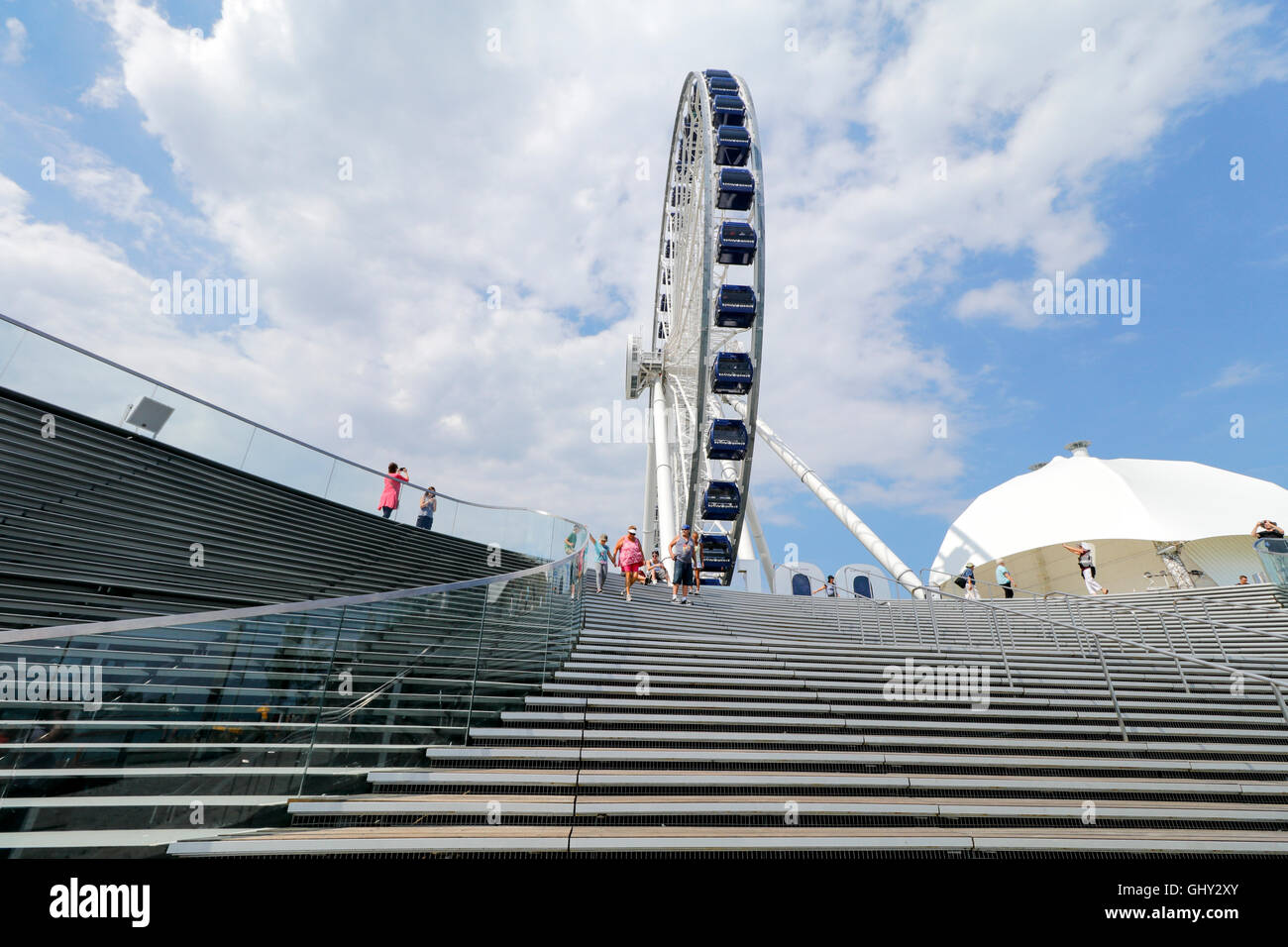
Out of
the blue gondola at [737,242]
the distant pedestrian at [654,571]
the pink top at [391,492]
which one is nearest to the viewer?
the pink top at [391,492]

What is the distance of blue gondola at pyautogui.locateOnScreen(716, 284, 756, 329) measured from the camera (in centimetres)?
2164

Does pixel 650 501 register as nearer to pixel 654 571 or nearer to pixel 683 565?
pixel 654 571

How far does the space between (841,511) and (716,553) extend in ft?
16.6

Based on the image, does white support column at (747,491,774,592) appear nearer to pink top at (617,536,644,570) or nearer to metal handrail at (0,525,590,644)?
pink top at (617,536,644,570)

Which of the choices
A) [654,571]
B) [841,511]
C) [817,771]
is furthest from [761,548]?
[817,771]

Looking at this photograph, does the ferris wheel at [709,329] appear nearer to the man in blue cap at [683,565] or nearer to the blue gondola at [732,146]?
the blue gondola at [732,146]

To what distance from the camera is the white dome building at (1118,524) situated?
2962cm

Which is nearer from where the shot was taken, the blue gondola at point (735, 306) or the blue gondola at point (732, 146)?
the blue gondola at point (735, 306)

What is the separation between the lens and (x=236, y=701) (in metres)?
3.61

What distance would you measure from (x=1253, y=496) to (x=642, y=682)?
1582 inches

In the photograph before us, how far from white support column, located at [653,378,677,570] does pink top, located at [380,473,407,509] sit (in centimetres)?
1042

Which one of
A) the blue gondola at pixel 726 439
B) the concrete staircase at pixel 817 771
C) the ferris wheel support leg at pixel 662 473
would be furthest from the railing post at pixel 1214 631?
the ferris wheel support leg at pixel 662 473

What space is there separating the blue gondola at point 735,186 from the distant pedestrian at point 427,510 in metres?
13.7

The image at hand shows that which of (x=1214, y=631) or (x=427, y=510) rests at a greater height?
(x=427, y=510)
